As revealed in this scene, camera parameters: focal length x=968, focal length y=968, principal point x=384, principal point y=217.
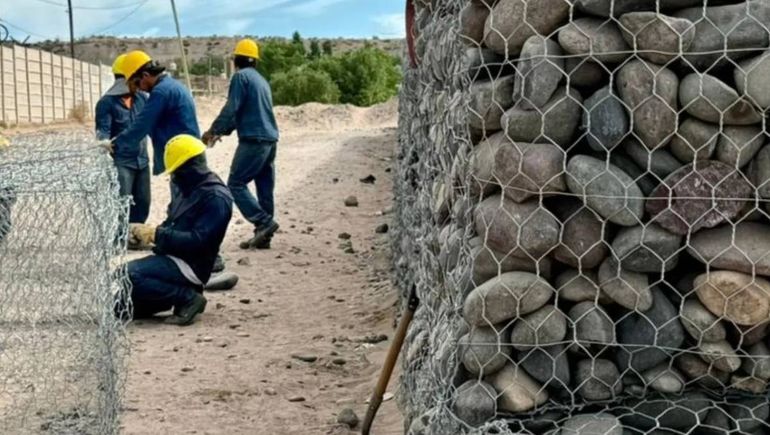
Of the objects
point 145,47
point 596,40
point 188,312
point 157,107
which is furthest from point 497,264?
point 145,47

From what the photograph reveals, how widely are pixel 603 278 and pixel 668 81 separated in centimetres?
54

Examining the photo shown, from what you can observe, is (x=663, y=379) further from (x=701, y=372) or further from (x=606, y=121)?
(x=606, y=121)

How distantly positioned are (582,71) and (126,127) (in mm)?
7305

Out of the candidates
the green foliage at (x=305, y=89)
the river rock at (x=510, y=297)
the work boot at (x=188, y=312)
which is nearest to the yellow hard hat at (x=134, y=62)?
the work boot at (x=188, y=312)

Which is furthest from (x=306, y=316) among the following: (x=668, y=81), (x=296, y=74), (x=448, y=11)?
(x=296, y=74)

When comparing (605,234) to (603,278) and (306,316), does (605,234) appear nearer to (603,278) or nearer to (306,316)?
(603,278)

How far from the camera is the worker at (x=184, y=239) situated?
6.68m

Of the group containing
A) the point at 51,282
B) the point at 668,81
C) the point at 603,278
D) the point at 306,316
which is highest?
the point at 668,81

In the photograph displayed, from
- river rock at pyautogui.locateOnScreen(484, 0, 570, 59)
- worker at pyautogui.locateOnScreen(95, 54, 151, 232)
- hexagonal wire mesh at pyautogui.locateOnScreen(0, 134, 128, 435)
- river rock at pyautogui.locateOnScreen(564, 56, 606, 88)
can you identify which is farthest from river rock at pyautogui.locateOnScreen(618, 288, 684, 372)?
worker at pyautogui.locateOnScreen(95, 54, 151, 232)

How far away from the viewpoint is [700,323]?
2559 mm

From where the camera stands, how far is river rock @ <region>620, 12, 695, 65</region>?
8.16 feet

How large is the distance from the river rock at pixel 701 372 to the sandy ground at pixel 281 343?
6.98 ft

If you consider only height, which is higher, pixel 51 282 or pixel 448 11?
pixel 448 11

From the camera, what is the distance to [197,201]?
264 inches
